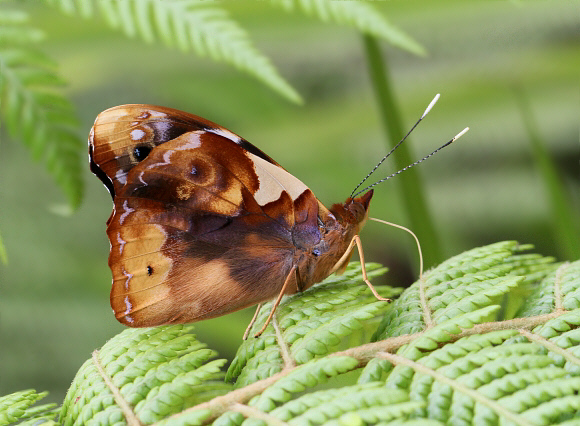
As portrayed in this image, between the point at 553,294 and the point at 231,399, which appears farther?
the point at 553,294

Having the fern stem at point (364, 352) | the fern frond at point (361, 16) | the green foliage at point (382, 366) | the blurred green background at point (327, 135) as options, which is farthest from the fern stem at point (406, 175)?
the blurred green background at point (327, 135)

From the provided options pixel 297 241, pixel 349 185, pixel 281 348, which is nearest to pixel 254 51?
pixel 297 241

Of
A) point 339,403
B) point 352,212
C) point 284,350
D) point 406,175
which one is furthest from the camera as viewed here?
point 406,175

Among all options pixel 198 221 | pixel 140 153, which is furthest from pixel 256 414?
pixel 140 153

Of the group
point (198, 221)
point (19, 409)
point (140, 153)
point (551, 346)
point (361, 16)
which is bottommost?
point (551, 346)

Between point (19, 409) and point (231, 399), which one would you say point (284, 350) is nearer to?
point (231, 399)

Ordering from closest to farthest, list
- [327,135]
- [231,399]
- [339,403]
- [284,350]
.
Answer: [339,403]
[231,399]
[284,350]
[327,135]

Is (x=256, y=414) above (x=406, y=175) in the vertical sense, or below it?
below
